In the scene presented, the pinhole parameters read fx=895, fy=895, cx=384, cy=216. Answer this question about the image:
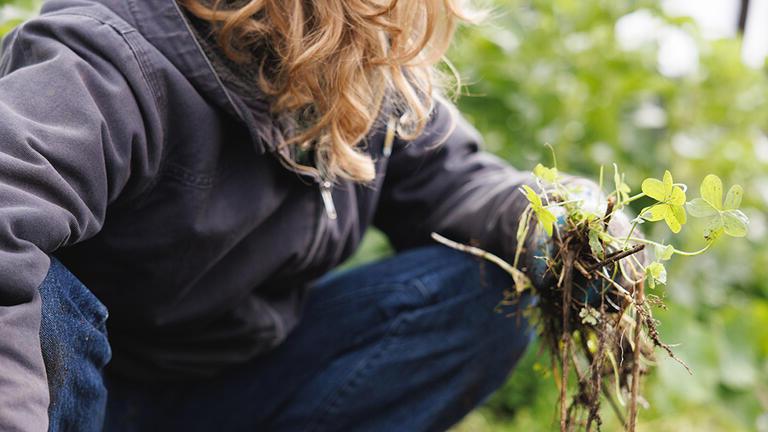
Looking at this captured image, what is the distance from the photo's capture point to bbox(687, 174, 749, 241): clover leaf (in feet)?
2.77

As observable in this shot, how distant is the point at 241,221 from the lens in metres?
1.08

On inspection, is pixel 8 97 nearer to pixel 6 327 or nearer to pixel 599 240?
pixel 6 327

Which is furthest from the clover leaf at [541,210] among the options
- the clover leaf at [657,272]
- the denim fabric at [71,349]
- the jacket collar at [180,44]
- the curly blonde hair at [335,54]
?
the denim fabric at [71,349]

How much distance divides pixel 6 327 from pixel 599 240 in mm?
576

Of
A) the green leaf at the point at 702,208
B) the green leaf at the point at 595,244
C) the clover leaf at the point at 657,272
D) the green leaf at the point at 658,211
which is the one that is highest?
the green leaf at the point at 702,208

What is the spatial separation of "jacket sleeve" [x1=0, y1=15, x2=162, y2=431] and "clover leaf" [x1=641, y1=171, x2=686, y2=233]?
508 mm

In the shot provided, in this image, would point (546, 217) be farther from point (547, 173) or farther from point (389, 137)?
point (389, 137)

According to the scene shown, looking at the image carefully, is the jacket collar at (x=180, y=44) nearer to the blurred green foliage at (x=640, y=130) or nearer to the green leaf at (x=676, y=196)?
the green leaf at (x=676, y=196)

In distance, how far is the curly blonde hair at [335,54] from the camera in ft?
3.21

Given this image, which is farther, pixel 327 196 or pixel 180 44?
pixel 327 196

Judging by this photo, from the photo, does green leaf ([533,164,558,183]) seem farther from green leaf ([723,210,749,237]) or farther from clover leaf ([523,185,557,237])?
green leaf ([723,210,749,237])

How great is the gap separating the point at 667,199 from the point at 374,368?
527 mm

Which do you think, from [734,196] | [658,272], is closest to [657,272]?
[658,272]

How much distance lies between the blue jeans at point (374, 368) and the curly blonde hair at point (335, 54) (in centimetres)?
24
